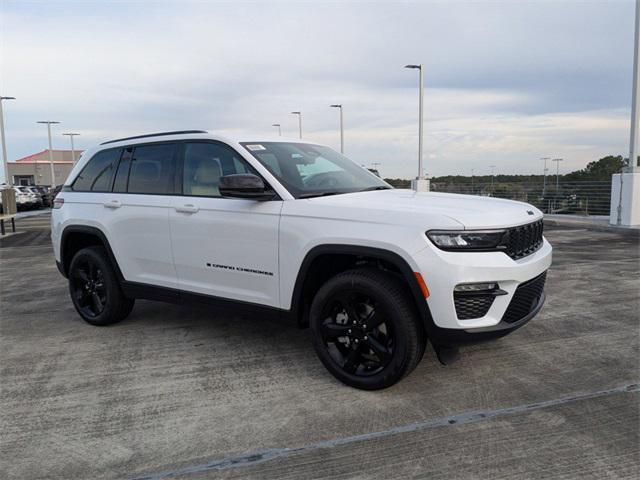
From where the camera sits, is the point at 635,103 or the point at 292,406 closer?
the point at 292,406

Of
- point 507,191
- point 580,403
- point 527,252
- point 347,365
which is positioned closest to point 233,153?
point 347,365

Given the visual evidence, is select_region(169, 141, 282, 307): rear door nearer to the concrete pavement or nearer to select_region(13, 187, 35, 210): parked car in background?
the concrete pavement

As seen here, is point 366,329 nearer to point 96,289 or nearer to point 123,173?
point 123,173

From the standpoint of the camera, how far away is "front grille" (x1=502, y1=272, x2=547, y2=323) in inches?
136

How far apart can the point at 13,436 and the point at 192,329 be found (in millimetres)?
2136

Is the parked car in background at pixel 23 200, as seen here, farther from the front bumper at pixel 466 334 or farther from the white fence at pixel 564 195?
the front bumper at pixel 466 334

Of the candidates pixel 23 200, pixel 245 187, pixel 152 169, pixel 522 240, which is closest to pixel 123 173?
pixel 152 169

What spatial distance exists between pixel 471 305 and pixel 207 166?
2465 millimetres

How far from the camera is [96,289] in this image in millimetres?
5398

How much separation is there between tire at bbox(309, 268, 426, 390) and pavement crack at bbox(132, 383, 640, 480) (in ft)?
1.36

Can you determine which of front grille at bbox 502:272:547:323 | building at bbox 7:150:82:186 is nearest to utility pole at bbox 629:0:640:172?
front grille at bbox 502:272:547:323

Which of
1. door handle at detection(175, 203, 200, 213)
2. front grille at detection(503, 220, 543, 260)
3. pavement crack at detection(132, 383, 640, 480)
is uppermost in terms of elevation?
door handle at detection(175, 203, 200, 213)

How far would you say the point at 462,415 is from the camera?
10.8ft

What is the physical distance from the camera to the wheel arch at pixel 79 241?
518cm
